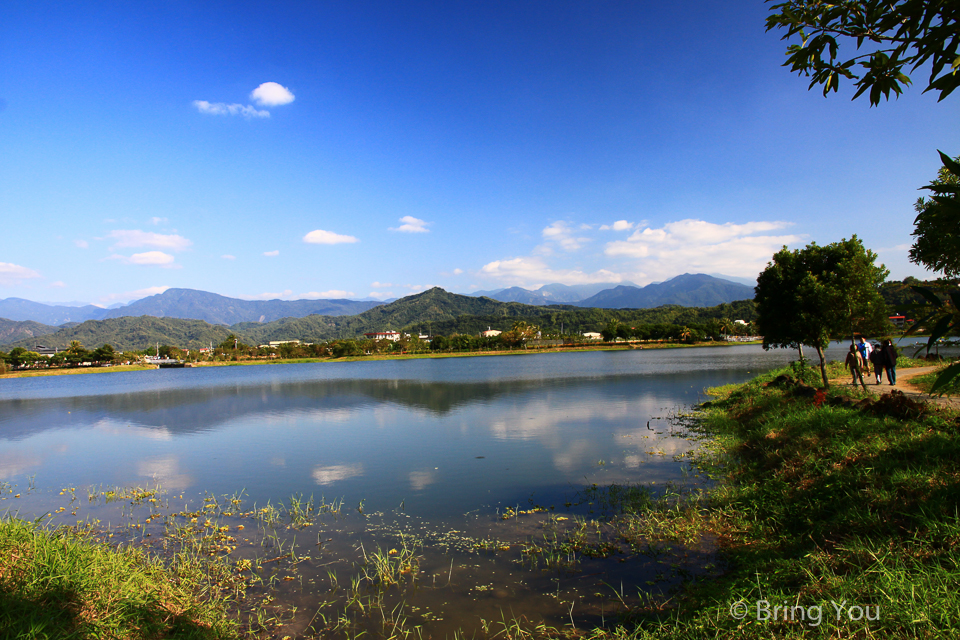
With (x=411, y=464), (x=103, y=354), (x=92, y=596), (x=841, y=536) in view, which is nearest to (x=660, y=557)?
(x=841, y=536)

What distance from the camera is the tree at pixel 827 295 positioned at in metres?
19.7

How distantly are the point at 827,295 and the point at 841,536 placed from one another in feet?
53.6

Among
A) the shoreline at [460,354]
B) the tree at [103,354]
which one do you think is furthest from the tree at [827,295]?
the tree at [103,354]

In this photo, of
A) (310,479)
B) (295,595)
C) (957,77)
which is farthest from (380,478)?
(957,77)

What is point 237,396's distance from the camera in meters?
43.6

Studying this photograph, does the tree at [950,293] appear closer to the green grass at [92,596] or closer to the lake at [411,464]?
the lake at [411,464]

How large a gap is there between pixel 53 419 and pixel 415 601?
122 feet

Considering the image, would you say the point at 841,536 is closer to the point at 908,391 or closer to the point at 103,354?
the point at 908,391

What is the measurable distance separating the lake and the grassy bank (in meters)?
1.51

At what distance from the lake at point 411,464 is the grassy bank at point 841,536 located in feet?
4.94

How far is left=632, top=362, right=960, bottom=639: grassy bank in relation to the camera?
5.07m

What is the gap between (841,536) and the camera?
7.11 m

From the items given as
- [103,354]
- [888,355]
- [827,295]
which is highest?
[827,295]

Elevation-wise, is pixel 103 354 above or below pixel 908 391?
below
